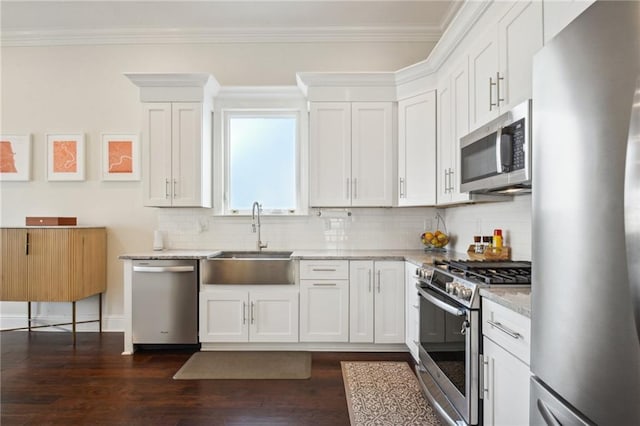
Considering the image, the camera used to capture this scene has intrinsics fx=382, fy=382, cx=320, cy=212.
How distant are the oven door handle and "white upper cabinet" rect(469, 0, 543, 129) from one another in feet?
3.61

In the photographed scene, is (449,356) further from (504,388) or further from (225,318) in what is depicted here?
(225,318)

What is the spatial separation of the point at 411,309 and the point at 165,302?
2173mm

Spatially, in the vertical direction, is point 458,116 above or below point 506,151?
above

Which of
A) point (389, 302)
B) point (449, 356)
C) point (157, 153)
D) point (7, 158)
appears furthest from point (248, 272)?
point (7, 158)

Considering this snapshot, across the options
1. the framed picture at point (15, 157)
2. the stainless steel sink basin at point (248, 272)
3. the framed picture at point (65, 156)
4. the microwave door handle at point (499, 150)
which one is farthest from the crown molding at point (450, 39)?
the framed picture at point (15, 157)

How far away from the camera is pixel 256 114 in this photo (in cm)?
412

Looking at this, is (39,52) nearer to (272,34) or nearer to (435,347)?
(272,34)

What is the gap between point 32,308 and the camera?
13.9 feet

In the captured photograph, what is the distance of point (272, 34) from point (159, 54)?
4.18 ft

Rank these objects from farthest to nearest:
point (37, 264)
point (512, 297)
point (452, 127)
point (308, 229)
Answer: point (308, 229) → point (37, 264) → point (452, 127) → point (512, 297)

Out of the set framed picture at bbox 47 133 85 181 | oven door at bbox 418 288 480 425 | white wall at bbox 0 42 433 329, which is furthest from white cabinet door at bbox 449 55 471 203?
framed picture at bbox 47 133 85 181

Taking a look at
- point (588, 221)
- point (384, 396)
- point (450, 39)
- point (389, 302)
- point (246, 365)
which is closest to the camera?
point (588, 221)

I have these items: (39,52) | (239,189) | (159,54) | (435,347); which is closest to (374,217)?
(239,189)

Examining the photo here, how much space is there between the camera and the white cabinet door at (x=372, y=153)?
3.74 metres
